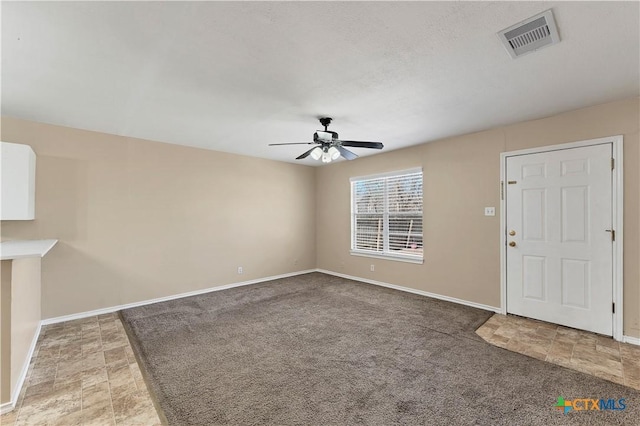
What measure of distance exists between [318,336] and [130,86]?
10.3 ft

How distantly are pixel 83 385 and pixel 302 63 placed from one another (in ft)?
10.3

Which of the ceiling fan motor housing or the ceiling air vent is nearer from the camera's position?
the ceiling air vent

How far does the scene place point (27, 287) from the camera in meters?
2.64

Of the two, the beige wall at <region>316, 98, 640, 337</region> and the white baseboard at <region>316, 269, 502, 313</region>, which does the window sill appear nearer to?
the beige wall at <region>316, 98, 640, 337</region>

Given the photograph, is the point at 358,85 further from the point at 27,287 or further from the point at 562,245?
the point at 27,287

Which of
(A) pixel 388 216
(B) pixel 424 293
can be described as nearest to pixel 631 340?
(B) pixel 424 293

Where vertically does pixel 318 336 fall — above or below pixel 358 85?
below

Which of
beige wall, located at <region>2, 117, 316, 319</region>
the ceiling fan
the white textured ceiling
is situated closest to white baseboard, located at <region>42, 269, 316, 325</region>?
beige wall, located at <region>2, 117, 316, 319</region>

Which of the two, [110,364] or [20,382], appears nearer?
[20,382]

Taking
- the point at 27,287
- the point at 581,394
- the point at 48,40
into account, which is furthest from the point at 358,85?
the point at 27,287

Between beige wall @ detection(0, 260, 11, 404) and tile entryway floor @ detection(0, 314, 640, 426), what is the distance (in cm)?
17

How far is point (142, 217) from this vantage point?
4207mm

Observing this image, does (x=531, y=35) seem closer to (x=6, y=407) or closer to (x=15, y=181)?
(x=6, y=407)

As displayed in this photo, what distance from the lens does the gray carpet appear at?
6.12 ft
